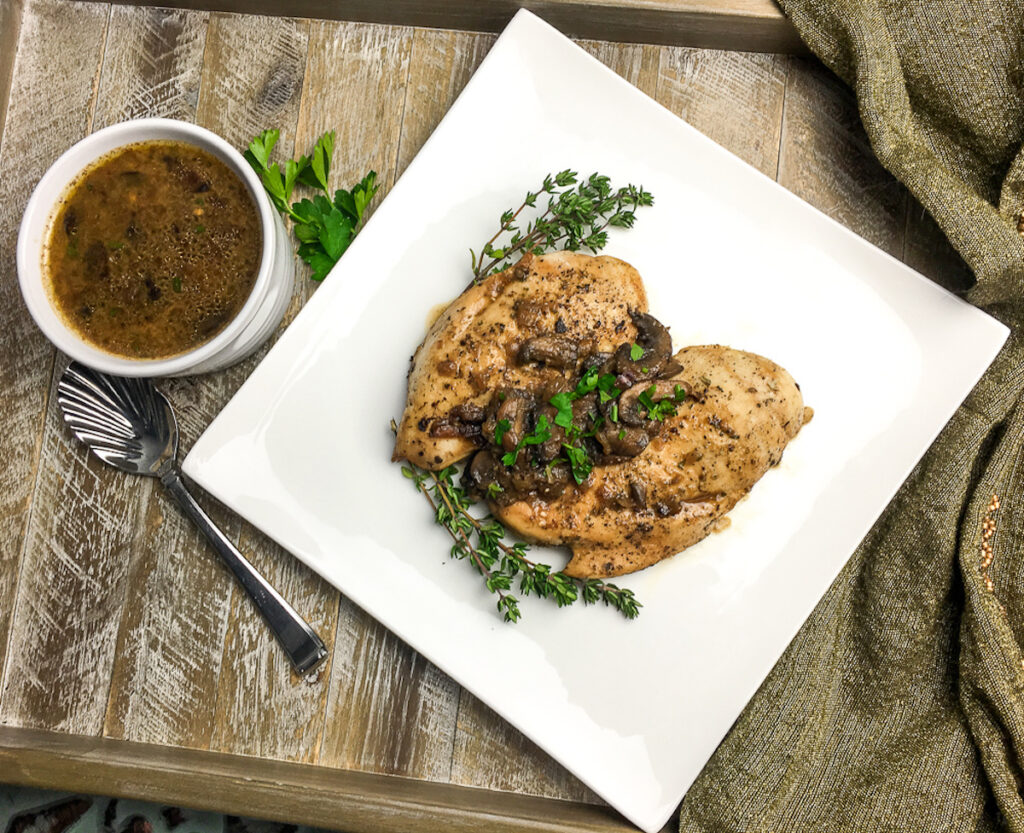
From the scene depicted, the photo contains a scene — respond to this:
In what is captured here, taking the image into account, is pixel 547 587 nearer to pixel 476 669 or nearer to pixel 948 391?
pixel 476 669

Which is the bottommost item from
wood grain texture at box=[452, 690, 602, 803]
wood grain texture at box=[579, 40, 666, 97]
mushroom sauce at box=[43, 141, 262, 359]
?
wood grain texture at box=[452, 690, 602, 803]

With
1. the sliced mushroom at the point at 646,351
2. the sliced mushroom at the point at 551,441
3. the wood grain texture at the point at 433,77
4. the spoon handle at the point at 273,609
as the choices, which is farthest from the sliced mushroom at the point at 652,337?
the spoon handle at the point at 273,609

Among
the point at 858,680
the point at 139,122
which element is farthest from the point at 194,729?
the point at 858,680

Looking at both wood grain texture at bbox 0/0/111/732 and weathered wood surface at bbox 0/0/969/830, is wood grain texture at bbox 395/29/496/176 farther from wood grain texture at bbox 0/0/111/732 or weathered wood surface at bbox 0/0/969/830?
wood grain texture at bbox 0/0/111/732

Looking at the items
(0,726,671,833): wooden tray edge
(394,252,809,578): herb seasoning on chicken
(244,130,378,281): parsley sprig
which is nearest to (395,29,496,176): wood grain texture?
(244,130,378,281): parsley sprig

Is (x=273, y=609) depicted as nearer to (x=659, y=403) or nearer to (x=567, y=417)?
(x=567, y=417)

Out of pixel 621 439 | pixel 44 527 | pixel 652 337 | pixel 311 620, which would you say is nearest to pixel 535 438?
pixel 621 439

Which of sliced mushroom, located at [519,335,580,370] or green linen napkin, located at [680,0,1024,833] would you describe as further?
green linen napkin, located at [680,0,1024,833]
